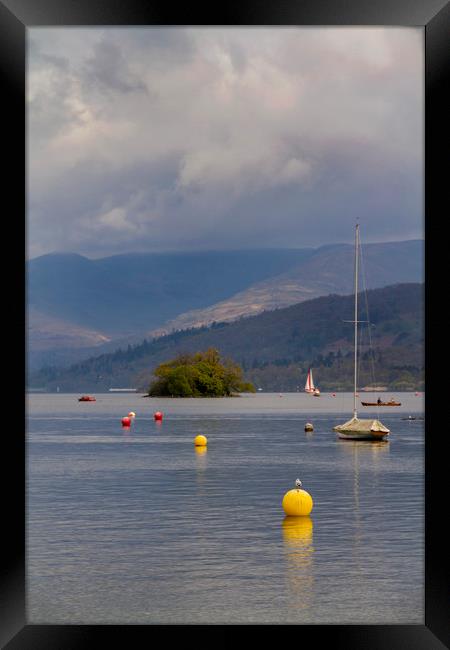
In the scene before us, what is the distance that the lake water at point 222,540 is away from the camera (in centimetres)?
973

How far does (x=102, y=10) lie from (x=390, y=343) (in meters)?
173

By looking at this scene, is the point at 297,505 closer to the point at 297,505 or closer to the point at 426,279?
the point at 297,505

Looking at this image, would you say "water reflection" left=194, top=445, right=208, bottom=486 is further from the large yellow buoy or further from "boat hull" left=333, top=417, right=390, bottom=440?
"boat hull" left=333, top=417, right=390, bottom=440

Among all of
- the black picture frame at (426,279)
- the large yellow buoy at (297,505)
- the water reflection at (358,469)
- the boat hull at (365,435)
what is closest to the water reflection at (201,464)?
the water reflection at (358,469)

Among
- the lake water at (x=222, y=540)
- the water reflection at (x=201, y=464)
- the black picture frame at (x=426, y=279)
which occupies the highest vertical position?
the black picture frame at (x=426, y=279)

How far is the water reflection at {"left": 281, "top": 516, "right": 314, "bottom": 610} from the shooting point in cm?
1009

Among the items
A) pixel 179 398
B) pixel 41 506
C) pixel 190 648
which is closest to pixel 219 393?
pixel 179 398

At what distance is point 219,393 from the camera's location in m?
112

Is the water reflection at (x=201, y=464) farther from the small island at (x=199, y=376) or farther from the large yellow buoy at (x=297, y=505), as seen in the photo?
the small island at (x=199, y=376)

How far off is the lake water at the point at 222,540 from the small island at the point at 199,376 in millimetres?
74419

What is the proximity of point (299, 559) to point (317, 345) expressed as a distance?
561 ft

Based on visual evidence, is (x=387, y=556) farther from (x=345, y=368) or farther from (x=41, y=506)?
(x=345, y=368)

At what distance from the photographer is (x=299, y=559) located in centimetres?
1268

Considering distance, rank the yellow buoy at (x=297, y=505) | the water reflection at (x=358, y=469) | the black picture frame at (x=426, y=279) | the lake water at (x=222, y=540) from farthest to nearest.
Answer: the yellow buoy at (x=297, y=505) < the water reflection at (x=358, y=469) < the lake water at (x=222, y=540) < the black picture frame at (x=426, y=279)
